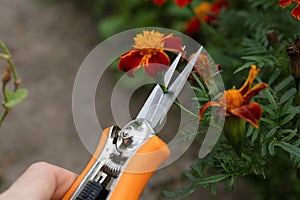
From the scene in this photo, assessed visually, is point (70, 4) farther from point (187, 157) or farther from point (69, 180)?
point (69, 180)

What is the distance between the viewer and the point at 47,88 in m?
1.89

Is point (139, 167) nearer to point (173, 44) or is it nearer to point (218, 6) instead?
point (173, 44)

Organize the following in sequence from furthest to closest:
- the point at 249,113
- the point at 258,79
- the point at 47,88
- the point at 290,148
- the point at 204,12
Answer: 1. the point at 47,88
2. the point at 204,12
3. the point at 258,79
4. the point at 290,148
5. the point at 249,113

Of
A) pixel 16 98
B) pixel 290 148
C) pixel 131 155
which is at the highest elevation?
pixel 16 98

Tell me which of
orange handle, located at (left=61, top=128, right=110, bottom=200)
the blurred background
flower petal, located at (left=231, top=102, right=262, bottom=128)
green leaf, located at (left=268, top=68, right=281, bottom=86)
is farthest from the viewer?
the blurred background

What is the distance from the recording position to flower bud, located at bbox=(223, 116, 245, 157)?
68 centimetres

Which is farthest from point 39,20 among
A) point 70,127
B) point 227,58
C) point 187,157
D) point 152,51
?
point 152,51

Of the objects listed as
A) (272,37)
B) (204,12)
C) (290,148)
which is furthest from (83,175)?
(204,12)

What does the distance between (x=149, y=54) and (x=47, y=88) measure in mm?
1142

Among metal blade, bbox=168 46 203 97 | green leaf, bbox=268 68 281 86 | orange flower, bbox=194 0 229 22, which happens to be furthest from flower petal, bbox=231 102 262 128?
orange flower, bbox=194 0 229 22

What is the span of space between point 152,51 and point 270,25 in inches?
15.6

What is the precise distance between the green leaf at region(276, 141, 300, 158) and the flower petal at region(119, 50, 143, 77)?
0.69 ft

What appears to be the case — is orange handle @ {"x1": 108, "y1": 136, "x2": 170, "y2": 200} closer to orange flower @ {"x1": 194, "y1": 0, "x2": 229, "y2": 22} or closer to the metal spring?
the metal spring

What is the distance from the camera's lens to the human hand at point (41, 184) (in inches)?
27.7
